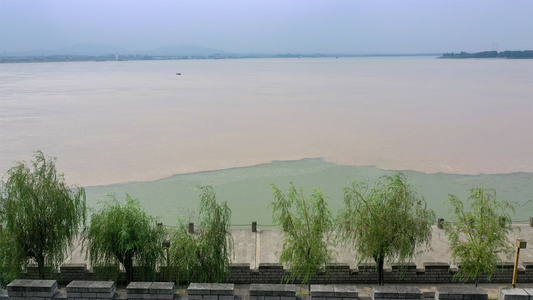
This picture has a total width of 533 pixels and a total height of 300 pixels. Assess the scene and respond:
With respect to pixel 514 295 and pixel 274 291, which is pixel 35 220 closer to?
pixel 274 291

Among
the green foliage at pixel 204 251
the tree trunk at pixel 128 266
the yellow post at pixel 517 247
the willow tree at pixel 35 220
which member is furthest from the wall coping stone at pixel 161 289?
the yellow post at pixel 517 247

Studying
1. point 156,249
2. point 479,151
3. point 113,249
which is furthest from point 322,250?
point 479,151

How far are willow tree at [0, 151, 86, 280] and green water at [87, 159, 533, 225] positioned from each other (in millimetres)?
9617

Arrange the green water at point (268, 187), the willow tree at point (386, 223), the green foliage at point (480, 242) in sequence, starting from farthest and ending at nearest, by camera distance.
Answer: the green water at point (268, 187)
the willow tree at point (386, 223)
the green foliage at point (480, 242)

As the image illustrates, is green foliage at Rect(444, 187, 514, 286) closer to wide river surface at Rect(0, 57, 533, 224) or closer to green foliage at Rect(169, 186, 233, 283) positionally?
green foliage at Rect(169, 186, 233, 283)

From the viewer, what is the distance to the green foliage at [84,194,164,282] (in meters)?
16.1

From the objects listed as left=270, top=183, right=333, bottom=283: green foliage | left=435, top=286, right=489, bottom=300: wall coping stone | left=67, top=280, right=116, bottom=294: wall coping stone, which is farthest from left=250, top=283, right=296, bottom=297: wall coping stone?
left=270, top=183, right=333, bottom=283: green foliage

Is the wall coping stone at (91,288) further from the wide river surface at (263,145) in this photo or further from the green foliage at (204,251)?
the wide river surface at (263,145)

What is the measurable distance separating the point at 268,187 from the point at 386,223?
16224 millimetres

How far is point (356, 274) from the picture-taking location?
1766 centimetres

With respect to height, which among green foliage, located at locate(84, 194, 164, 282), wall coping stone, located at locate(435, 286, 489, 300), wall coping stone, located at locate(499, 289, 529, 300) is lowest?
green foliage, located at locate(84, 194, 164, 282)

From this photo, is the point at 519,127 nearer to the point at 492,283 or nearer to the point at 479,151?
the point at 479,151

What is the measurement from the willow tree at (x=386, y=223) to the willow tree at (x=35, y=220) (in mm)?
9582

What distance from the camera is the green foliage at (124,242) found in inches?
632
